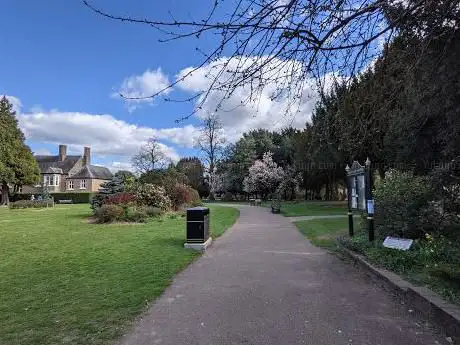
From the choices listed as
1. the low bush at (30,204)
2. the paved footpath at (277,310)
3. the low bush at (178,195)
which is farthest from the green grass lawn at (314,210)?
the low bush at (30,204)

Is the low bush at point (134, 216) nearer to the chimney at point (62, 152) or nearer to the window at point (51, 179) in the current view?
the window at point (51, 179)

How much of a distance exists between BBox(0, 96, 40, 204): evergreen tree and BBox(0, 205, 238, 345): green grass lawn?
4314 cm

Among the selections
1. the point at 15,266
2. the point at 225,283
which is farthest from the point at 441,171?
the point at 15,266

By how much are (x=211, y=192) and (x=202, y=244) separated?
65089 mm

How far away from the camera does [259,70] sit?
13.4 feet

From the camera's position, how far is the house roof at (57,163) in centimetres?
8954

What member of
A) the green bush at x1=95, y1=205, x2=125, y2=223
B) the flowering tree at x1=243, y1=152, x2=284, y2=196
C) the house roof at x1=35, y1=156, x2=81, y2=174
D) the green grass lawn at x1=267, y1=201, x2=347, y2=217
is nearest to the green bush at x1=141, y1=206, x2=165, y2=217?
the green bush at x1=95, y1=205, x2=125, y2=223

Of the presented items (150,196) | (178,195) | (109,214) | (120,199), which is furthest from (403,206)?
(178,195)

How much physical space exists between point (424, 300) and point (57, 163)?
93.4 metres

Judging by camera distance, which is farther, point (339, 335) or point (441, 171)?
point (441, 171)

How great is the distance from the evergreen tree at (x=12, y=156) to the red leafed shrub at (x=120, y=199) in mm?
33888

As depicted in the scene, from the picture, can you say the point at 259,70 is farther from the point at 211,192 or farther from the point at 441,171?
the point at 211,192

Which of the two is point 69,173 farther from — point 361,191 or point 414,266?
point 414,266

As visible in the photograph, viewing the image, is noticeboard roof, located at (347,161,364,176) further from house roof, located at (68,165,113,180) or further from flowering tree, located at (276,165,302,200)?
house roof, located at (68,165,113,180)
